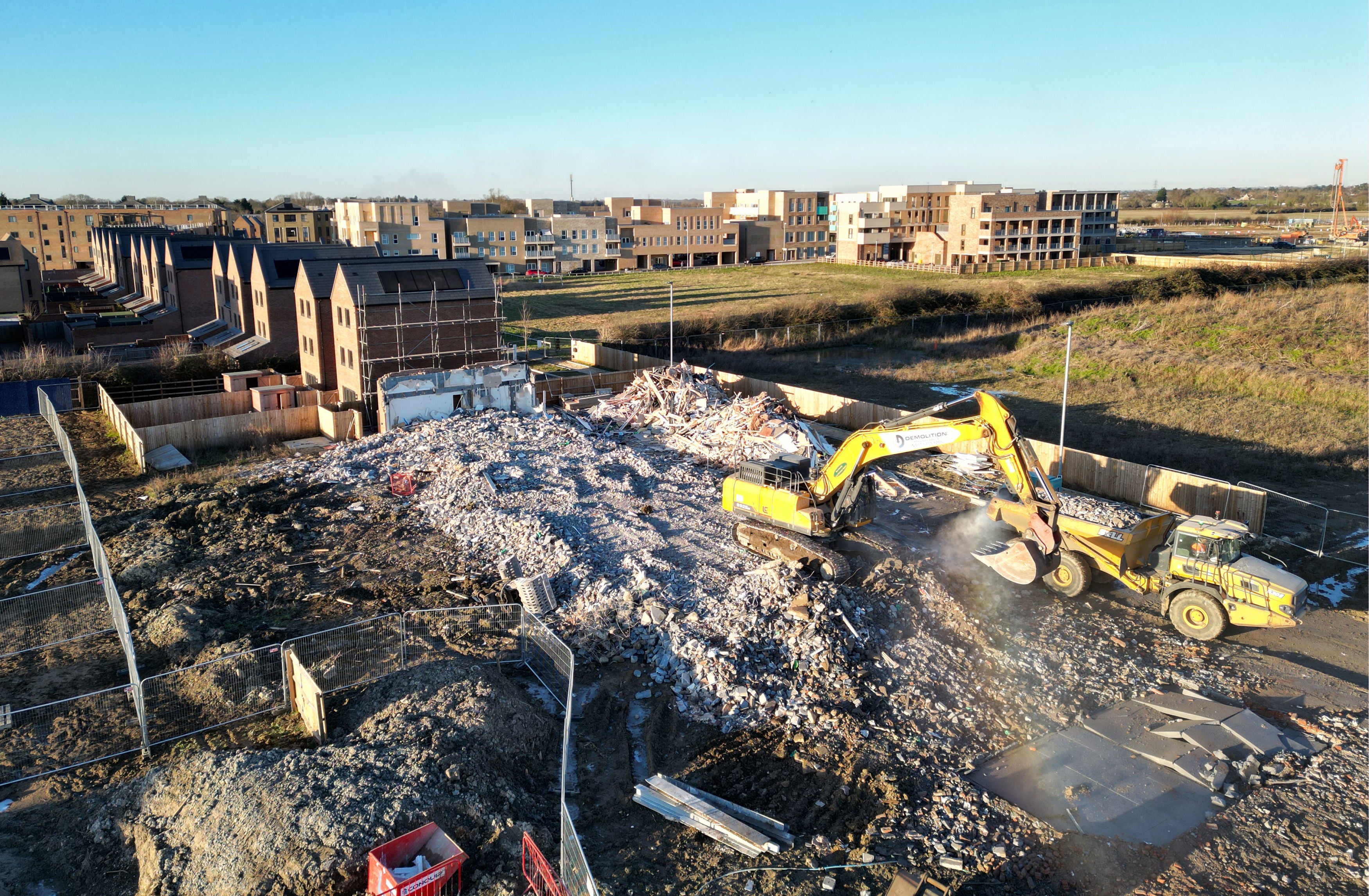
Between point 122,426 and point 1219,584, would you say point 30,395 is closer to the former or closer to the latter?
point 122,426

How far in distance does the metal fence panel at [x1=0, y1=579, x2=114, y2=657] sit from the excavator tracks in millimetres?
13578

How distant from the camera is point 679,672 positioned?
1612 cm

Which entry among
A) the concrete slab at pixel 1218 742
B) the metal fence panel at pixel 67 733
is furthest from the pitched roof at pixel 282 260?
the concrete slab at pixel 1218 742

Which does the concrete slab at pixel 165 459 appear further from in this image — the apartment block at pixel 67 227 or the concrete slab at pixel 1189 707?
the apartment block at pixel 67 227

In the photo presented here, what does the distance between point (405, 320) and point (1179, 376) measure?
33015mm

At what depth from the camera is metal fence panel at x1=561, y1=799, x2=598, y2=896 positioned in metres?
10.4

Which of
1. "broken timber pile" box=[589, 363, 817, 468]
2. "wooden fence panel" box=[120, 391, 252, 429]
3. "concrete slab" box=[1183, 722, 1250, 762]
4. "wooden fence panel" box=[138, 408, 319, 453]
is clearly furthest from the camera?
"wooden fence panel" box=[120, 391, 252, 429]

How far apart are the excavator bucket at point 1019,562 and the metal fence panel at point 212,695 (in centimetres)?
1441

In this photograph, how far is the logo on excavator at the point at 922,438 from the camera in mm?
18156

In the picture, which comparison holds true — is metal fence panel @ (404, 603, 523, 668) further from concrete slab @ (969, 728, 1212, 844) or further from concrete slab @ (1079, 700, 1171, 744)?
concrete slab @ (1079, 700, 1171, 744)

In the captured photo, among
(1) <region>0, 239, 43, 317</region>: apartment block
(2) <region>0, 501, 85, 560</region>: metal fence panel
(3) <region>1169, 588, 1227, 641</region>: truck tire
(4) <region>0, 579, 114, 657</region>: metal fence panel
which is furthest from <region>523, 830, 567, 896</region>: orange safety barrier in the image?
A: (1) <region>0, 239, 43, 317</region>: apartment block

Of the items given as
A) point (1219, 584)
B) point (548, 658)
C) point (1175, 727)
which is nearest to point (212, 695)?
point (548, 658)

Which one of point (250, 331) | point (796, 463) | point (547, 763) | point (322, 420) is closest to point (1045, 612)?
point (796, 463)

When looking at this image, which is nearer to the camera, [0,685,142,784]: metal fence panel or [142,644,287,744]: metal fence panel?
[0,685,142,784]: metal fence panel
